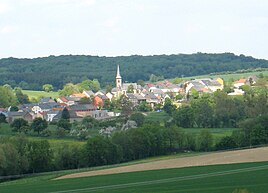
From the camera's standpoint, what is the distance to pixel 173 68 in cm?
19750

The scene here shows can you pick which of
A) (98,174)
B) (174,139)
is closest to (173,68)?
(174,139)

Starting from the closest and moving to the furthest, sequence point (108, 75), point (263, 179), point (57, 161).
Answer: point (263, 179) → point (57, 161) → point (108, 75)

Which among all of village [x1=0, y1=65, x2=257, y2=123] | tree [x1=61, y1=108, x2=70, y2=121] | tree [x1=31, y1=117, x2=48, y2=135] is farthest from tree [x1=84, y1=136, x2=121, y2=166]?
tree [x1=61, y1=108, x2=70, y2=121]

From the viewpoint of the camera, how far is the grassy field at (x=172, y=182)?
1270 inches

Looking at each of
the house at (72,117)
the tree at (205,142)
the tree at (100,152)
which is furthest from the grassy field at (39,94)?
the tree at (100,152)

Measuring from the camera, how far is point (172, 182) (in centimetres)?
3550

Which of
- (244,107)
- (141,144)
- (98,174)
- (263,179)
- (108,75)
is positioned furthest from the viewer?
(108,75)

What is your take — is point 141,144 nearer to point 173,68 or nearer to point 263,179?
point 263,179

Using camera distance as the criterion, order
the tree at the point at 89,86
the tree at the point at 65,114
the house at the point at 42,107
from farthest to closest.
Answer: the tree at the point at 89,86
the house at the point at 42,107
the tree at the point at 65,114

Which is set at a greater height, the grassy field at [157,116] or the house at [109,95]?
the house at [109,95]

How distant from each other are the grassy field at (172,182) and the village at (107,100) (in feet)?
169

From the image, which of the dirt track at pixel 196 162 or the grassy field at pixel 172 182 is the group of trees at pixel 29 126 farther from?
the grassy field at pixel 172 182

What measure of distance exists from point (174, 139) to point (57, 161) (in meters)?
11.5

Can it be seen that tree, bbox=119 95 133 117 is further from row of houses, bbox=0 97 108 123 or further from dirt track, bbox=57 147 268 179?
dirt track, bbox=57 147 268 179
